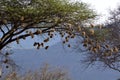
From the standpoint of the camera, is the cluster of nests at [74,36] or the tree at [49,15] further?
the cluster of nests at [74,36]

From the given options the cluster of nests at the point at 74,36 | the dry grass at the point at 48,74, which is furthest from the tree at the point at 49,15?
the dry grass at the point at 48,74

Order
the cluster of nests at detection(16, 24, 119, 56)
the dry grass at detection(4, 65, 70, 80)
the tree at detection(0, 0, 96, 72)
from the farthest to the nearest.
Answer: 1. the dry grass at detection(4, 65, 70, 80)
2. the cluster of nests at detection(16, 24, 119, 56)
3. the tree at detection(0, 0, 96, 72)

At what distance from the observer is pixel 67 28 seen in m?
9.49

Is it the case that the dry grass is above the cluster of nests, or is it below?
below

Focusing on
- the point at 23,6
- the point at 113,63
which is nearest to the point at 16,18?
the point at 23,6

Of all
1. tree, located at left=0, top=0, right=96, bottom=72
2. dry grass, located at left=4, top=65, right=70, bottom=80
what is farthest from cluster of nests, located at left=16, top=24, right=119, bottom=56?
dry grass, located at left=4, top=65, right=70, bottom=80

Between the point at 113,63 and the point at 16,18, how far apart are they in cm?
2503

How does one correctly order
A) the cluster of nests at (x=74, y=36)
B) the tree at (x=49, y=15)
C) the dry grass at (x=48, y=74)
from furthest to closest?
the dry grass at (x=48, y=74), the cluster of nests at (x=74, y=36), the tree at (x=49, y=15)

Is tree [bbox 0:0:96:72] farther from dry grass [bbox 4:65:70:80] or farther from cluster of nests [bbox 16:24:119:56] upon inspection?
dry grass [bbox 4:65:70:80]

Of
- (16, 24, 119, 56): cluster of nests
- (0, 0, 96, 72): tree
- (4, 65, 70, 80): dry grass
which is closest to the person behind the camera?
(0, 0, 96, 72): tree

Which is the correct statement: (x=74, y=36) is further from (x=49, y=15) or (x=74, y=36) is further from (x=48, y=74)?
(x=48, y=74)

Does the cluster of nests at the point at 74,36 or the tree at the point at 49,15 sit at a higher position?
the tree at the point at 49,15

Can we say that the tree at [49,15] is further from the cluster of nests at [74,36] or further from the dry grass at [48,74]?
the dry grass at [48,74]

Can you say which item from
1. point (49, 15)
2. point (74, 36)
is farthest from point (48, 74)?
point (49, 15)
